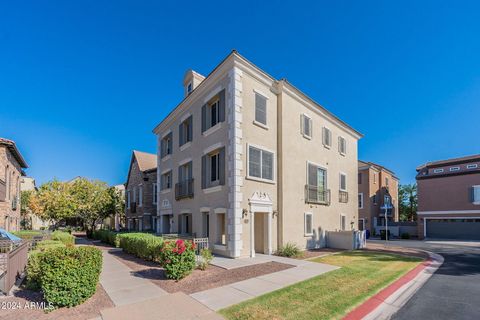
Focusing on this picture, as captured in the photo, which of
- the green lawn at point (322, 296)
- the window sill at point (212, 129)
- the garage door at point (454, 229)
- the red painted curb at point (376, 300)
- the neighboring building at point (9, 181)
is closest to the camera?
the green lawn at point (322, 296)

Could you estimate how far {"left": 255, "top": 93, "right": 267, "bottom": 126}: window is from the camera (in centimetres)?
1526

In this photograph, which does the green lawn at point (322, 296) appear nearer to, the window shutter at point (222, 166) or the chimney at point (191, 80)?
the window shutter at point (222, 166)

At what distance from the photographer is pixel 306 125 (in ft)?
60.4

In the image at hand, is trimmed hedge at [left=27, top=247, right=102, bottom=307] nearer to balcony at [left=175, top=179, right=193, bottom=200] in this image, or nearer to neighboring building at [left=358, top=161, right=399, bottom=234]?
balcony at [left=175, top=179, right=193, bottom=200]

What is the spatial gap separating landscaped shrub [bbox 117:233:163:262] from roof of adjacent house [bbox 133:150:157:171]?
1343 centimetres

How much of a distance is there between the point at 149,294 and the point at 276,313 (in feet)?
11.9

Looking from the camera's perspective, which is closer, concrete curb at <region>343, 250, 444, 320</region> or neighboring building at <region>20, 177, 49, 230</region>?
concrete curb at <region>343, 250, 444, 320</region>

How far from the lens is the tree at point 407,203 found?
169 ft

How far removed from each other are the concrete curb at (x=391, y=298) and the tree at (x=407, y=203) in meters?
46.1

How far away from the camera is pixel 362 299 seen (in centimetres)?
750

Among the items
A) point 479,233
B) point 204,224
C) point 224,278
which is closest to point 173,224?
point 204,224

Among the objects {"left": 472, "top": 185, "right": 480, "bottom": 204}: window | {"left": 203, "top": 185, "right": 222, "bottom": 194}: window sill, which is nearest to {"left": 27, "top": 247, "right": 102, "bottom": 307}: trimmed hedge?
{"left": 203, "top": 185, "right": 222, "bottom": 194}: window sill

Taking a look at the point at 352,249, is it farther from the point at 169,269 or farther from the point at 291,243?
the point at 169,269

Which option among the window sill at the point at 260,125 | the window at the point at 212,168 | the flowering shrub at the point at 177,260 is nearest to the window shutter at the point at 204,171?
the window at the point at 212,168
